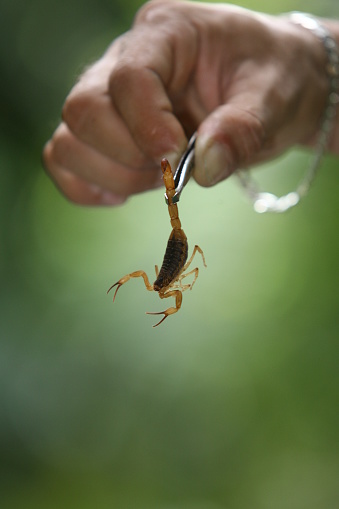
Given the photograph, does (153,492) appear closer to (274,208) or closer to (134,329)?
(134,329)

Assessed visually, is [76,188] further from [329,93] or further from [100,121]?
[329,93]

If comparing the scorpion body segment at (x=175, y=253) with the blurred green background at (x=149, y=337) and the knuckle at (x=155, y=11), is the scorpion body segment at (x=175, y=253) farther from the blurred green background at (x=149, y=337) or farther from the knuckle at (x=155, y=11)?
the blurred green background at (x=149, y=337)

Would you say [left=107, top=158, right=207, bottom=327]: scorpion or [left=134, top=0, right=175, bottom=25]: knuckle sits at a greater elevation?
[left=134, top=0, right=175, bottom=25]: knuckle

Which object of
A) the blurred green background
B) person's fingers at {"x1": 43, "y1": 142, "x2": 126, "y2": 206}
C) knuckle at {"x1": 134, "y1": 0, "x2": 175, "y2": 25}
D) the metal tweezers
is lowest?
the blurred green background

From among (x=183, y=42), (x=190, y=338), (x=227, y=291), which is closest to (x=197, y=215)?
(x=227, y=291)

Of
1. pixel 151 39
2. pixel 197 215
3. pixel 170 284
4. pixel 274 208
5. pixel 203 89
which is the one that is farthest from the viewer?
pixel 197 215

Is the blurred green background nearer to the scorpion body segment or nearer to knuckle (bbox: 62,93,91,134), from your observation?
knuckle (bbox: 62,93,91,134)

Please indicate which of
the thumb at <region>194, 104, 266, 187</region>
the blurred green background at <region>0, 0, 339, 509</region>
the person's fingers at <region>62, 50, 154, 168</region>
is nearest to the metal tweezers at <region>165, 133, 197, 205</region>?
the thumb at <region>194, 104, 266, 187</region>
